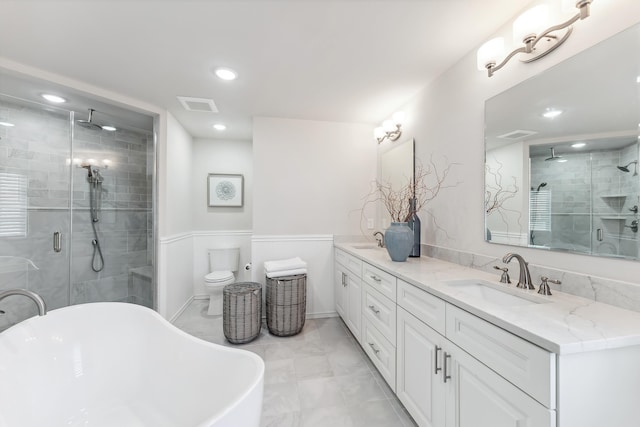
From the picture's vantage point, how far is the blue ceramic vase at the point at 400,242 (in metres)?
1.83

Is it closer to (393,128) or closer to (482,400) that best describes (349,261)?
(393,128)

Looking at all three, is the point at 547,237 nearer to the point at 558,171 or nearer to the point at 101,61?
the point at 558,171

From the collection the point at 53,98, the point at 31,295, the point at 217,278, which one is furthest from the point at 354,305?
the point at 53,98

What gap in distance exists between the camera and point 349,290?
8.18 ft

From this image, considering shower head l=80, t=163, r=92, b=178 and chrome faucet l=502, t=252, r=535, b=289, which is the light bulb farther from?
shower head l=80, t=163, r=92, b=178

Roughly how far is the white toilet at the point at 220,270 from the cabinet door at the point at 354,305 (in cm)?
146

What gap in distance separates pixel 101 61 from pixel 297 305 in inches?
99.3

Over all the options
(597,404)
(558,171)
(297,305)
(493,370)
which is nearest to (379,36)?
(558,171)

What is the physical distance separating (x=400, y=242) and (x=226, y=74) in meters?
1.85

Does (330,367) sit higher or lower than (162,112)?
lower

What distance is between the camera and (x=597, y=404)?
2.46 ft

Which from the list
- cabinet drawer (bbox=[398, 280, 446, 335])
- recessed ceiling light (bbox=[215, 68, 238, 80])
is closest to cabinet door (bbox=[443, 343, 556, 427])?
cabinet drawer (bbox=[398, 280, 446, 335])

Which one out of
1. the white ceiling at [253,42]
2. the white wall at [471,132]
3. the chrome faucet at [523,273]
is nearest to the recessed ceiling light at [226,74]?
the white ceiling at [253,42]

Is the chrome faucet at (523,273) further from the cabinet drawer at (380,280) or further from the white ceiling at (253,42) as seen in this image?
the white ceiling at (253,42)
